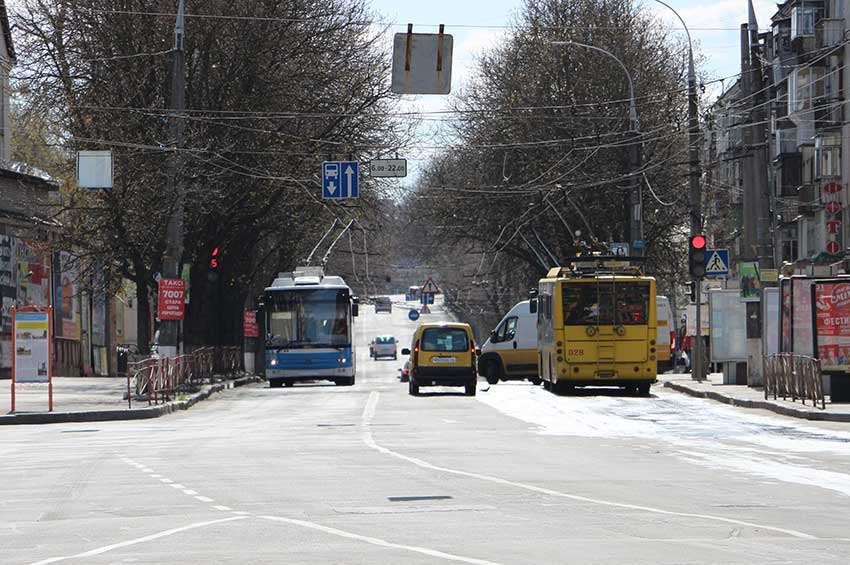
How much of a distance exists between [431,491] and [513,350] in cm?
3663

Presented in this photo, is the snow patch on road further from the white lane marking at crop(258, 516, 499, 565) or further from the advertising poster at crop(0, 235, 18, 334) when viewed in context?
the advertising poster at crop(0, 235, 18, 334)

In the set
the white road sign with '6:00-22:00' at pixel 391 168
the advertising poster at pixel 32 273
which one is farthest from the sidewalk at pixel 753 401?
the advertising poster at pixel 32 273

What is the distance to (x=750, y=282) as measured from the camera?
35.6 meters

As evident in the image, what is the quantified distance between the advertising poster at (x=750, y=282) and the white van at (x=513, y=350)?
1429 cm

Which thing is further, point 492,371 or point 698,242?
point 492,371

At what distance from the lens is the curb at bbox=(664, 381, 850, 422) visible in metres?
25.5

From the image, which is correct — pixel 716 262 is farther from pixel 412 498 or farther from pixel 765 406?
pixel 412 498

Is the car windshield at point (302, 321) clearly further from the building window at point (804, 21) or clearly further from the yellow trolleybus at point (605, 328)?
the building window at point (804, 21)

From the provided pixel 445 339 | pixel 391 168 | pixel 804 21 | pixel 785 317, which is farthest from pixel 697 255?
pixel 804 21

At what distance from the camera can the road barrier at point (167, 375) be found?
32.7 metres

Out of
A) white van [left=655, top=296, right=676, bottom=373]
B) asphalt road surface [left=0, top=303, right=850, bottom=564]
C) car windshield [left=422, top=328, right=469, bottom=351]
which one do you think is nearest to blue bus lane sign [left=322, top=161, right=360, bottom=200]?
car windshield [left=422, top=328, right=469, bottom=351]

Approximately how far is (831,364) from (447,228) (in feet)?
126

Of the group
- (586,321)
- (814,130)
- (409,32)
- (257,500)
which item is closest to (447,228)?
(814,130)

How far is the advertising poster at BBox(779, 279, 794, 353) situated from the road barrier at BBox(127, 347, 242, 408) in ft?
42.3
